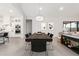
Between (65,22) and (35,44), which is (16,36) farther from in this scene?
(35,44)

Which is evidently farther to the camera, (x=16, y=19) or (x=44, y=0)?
(x=16, y=19)

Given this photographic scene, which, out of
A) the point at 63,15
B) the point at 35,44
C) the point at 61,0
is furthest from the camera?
the point at 63,15

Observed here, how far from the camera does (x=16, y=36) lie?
1285 centimetres

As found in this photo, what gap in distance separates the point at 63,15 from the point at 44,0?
990cm

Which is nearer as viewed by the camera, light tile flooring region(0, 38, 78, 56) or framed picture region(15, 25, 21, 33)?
light tile flooring region(0, 38, 78, 56)

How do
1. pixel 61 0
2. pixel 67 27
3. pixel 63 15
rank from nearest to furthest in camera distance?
pixel 61 0 < pixel 63 15 < pixel 67 27

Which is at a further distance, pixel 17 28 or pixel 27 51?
pixel 17 28

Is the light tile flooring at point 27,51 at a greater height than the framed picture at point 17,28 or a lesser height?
lesser

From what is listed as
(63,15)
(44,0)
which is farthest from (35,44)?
(63,15)

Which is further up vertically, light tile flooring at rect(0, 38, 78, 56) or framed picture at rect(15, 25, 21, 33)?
framed picture at rect(15, 25, 21, 33)

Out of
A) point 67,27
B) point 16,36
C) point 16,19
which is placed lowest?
point 16,36

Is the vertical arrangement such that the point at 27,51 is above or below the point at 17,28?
below

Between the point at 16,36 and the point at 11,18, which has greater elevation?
the point at 11,18

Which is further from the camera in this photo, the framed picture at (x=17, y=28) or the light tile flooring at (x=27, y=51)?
the framed picture at (x=17, y=28)
